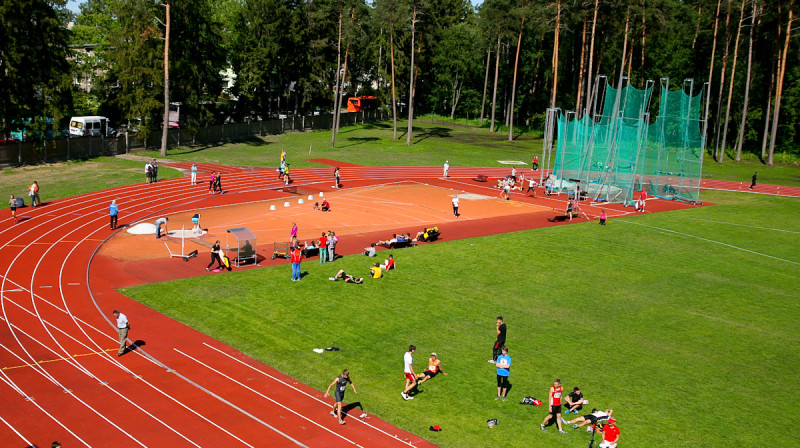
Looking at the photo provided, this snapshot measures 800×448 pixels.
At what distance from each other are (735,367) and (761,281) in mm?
12147

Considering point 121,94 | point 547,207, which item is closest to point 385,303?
point 547,207

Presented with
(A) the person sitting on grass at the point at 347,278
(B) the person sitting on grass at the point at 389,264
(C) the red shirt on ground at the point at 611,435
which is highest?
(B) the person sitting on grass at the point at 389,264

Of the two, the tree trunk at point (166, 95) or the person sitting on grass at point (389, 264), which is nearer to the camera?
the person sitting on grass at point (389, 264)

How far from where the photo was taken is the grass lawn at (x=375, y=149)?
64438 millimetres

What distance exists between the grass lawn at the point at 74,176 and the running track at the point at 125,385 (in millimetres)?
15947

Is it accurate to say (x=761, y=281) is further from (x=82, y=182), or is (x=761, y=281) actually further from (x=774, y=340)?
(x=82, y=182)

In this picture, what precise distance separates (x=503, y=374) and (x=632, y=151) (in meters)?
40.0

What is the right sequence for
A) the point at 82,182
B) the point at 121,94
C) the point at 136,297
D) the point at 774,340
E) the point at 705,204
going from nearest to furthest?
the point at 774,340
the point at 136,297
the point at 82,182
the point at 705,204
the point at 121,94

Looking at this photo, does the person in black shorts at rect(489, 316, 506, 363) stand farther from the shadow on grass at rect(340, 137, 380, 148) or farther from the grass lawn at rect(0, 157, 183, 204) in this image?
the shadow on grass at rect(340, 137, 380, 148)

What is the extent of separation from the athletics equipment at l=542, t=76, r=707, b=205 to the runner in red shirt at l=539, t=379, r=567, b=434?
36.3 m

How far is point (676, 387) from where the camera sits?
2050cm

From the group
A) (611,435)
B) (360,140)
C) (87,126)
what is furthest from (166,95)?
(611,435)

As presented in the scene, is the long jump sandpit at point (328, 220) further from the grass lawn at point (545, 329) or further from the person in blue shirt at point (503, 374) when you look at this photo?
the person in blue shirt at point (503, 374)

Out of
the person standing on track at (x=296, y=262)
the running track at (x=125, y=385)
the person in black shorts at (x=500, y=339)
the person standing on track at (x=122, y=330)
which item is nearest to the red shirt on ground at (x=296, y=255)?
the person standing on track at (x=296, y=262)
